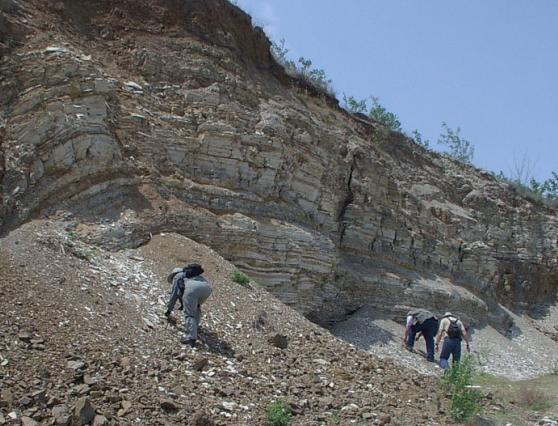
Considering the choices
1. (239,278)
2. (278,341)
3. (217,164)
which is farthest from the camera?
(217,164)

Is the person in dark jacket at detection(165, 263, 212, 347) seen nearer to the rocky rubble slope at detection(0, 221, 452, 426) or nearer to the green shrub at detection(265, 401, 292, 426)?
the rocky rubble slope at detection(0, 221, 452, 426)

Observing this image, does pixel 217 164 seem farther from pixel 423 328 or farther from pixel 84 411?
pixel 84 411

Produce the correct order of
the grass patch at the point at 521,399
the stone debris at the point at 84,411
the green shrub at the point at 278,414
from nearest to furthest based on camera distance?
the stone debris at the point at 84,411, the green shrub at the point at 278,414, the grass patch at the point at 521,399

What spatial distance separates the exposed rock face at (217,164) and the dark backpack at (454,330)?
4.12 meters

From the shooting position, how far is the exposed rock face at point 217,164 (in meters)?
12.4

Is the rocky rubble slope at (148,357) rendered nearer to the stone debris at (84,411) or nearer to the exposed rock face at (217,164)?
the stone debris at (84,411)

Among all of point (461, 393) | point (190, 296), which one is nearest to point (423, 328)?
point (461, 393)

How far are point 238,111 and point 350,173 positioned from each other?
4.92m

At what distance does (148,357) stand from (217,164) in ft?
25.8

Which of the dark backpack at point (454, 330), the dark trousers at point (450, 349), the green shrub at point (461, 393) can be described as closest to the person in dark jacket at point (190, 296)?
the green shrub at point (461, 393)

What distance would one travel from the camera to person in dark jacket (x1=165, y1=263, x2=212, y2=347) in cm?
907

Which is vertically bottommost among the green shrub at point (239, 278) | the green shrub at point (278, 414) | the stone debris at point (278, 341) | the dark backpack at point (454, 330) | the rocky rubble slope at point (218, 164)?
the green shrub at point (278, 414)

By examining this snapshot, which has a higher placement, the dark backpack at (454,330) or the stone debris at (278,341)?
the dark backpack at (454,330)

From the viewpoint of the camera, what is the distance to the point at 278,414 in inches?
292
